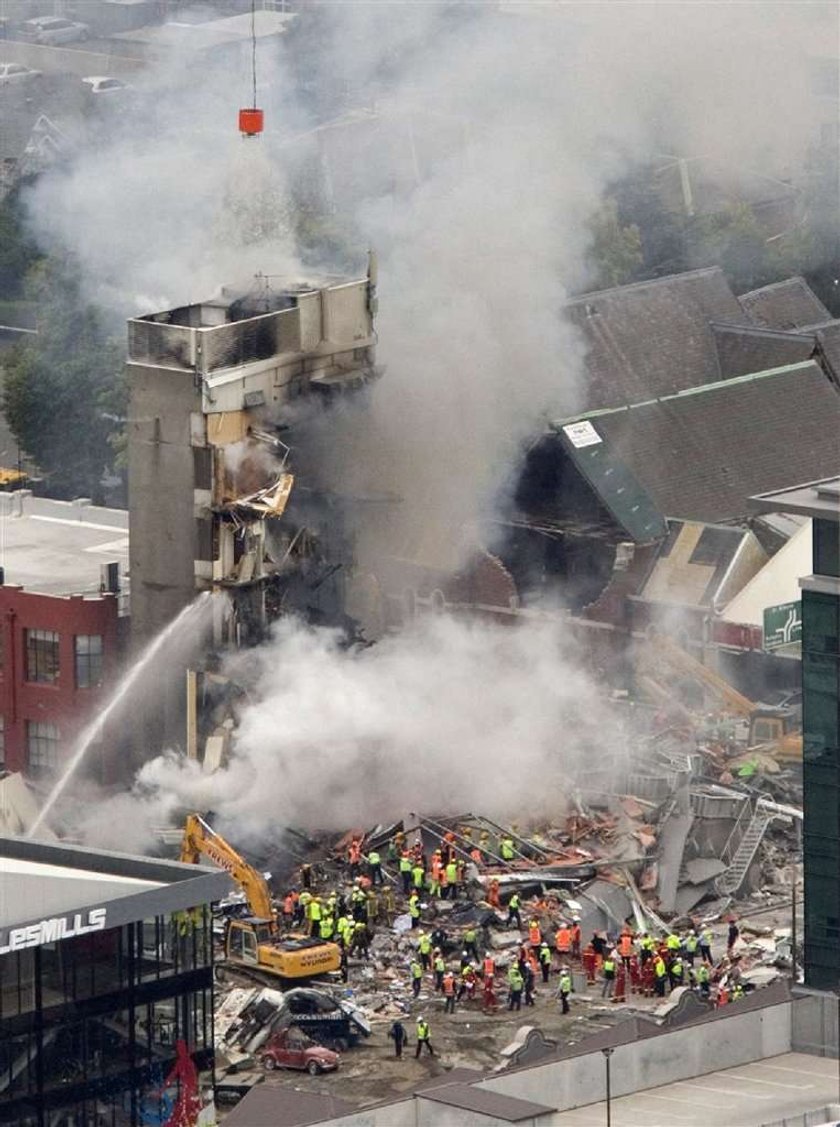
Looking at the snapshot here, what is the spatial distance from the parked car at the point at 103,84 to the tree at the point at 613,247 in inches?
773

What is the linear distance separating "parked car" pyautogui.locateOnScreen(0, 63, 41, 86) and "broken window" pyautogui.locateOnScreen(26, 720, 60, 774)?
47.0 metres

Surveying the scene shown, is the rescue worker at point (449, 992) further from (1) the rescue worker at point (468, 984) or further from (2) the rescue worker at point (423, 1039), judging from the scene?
(2) the rescue worker at point (423, 1039)

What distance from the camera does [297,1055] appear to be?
63812mm

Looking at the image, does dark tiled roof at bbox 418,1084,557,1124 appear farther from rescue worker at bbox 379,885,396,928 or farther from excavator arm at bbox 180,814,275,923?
rescue worker at bbox 379,885,396,928

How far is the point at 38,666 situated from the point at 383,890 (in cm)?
1022

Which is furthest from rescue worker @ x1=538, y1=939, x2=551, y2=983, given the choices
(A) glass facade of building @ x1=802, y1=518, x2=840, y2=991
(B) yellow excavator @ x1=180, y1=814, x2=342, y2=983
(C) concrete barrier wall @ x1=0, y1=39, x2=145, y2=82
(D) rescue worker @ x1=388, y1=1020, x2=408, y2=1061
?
(C) concrete barrier wall @ x1=0, y1=39, x2=145, y2=82

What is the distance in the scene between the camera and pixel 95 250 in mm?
98375

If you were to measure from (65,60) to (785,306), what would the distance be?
3135cm

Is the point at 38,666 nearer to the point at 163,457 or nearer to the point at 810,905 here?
the point at 163,457

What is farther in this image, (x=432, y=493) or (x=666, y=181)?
(x=666, y=181)

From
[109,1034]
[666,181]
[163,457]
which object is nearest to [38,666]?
[163,457]

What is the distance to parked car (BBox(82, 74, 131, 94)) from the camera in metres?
123

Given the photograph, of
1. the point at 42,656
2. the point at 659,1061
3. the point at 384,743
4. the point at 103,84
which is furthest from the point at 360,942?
the point at 103,84

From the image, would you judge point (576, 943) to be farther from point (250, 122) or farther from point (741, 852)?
point (250, 122)
